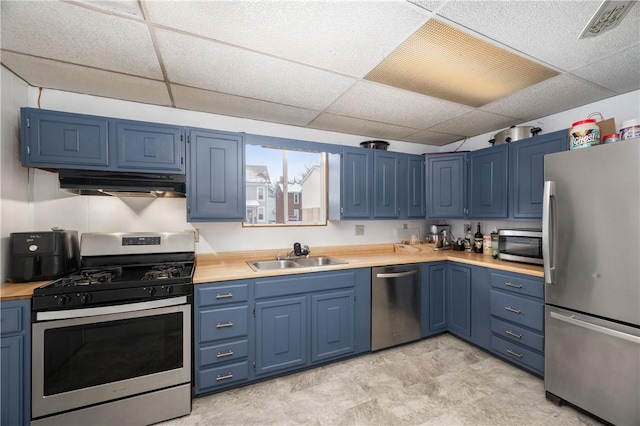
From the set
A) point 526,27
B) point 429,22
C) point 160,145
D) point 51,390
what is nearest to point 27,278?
point 51,390

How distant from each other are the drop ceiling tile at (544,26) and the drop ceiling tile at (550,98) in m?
0.37

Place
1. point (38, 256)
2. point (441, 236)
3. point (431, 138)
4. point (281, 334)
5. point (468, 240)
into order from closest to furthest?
1. point (38, 256)
2. point (281, 334)
3. point (468, 240)
4. point (431, 138)
5. point (441, 236)

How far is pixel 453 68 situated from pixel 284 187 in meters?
1.94

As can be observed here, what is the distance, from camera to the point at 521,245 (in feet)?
8.43

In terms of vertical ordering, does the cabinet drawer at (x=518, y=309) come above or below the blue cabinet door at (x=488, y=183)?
below

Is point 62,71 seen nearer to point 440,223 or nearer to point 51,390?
point 51,390

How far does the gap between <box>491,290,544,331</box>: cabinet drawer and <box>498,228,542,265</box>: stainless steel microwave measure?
390 mm

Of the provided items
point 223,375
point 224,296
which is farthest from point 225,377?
point 224,296

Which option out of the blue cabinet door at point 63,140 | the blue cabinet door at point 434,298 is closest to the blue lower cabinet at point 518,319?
the blue cabinet door at point 434,298

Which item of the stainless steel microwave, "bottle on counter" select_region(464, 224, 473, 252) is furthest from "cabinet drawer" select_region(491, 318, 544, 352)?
"bottle on counter" select_region(464, 224, 473, 252)

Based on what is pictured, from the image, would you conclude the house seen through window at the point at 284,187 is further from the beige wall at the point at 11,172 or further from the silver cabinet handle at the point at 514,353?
the silver cabinet handle at the point at 514,353

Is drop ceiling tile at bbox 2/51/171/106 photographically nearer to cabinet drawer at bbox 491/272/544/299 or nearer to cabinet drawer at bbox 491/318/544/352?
cabinet drawer at bbox 491/272/544/299

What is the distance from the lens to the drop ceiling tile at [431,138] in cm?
339

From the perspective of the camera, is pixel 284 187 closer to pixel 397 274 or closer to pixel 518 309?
pixel 397 274
